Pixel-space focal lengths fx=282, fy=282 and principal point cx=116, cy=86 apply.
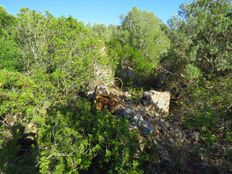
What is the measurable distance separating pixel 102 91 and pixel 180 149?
567 centimetres

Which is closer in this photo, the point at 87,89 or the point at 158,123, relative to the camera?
the point at 158,123

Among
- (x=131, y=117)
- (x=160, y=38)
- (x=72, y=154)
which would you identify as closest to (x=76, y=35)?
(x=131, y=117)

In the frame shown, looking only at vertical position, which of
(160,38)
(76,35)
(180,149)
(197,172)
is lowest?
(197,172)

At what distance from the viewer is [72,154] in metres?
9.76

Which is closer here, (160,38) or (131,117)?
(131,117)

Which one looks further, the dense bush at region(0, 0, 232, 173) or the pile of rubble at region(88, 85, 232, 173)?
the pile of rubble at region(88, 85, 232, 173)

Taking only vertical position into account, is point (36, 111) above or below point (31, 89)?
below

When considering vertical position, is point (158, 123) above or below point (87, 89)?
below

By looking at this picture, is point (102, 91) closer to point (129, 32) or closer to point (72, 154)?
point (72, 154)

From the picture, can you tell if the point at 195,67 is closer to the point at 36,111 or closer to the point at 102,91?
the point at 102,91

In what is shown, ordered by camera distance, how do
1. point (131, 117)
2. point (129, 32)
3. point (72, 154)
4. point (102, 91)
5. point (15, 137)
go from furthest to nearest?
point (129, 32)
point (102, 91)
point (131, 117)
point (15, 137)
point (72, 154)

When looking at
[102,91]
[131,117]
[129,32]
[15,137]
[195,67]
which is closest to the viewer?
[15,137]

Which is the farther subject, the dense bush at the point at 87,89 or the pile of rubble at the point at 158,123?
the pile of rubble at the point at 158,123

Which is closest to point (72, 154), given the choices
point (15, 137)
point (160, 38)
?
point (15, 137)
